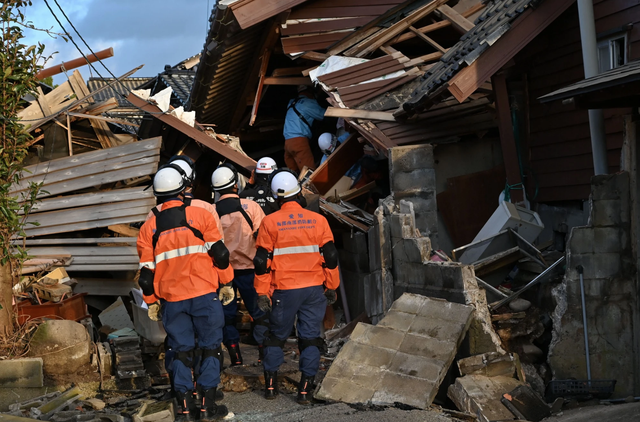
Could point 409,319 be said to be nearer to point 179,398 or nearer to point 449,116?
point 179,398

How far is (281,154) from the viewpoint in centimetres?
1498

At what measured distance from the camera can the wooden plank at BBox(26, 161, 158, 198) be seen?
10.3 meters

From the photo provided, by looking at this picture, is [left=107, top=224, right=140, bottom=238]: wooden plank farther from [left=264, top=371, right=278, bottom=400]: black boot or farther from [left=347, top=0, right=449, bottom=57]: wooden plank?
[left=264, top=371, right=278, bottom=400]: black boot

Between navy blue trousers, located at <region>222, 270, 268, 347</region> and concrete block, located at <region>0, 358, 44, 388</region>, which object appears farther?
navy blue trousers, located at <region>222, 270, 268, 347</region>

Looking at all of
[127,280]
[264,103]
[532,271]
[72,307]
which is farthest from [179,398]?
[264,103]

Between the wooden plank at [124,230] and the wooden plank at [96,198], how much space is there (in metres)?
0.48

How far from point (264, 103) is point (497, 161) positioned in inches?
230

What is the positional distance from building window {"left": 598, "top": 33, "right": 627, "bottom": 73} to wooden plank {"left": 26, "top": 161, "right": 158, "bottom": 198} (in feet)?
20.8

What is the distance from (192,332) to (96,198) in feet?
16.0

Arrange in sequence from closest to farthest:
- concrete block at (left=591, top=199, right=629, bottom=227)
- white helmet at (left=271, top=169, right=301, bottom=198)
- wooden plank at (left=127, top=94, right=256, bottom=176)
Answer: concrete block at (left=591, top=199, right=629, bottom=227)
white helmet at (left=271, top=169, right=301, bottom=198)
wooden plank at (left=127, top=94, right=256, bottom=176)

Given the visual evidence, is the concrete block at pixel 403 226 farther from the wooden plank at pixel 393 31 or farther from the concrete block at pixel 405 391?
the wooden plank at pixel 393 31

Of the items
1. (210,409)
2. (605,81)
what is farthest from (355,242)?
(605,81)

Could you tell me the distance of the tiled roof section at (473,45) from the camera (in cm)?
830

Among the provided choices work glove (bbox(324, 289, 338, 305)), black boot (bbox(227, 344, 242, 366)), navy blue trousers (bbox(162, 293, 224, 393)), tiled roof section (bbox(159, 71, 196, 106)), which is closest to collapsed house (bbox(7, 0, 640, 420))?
work glove (bbox(324, 289, 338, 305))
